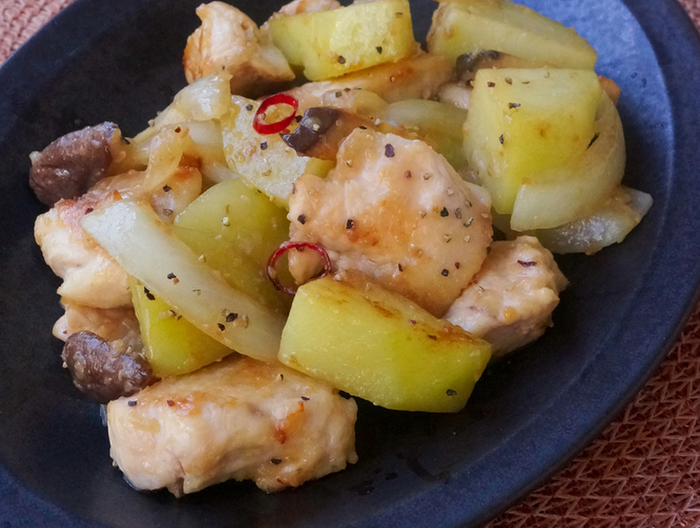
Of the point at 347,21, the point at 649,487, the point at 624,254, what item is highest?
the point at 347,21

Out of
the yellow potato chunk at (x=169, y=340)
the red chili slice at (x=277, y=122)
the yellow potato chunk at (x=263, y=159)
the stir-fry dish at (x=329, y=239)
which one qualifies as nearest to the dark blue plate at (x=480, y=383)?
the stir-fry dish at (x=329, y=239)

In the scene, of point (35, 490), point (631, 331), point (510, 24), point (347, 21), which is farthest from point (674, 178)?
point (35, 490)

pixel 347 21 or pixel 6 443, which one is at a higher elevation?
pixel 347 21

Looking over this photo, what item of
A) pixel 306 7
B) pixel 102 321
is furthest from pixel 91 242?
pixel 306 7

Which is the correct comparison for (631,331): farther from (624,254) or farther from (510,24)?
(510,24)

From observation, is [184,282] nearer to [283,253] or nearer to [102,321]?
[283,253]

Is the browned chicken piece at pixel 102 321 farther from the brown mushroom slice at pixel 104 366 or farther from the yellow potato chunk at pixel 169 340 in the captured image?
the yellow potato chunk at pixel 169 340
